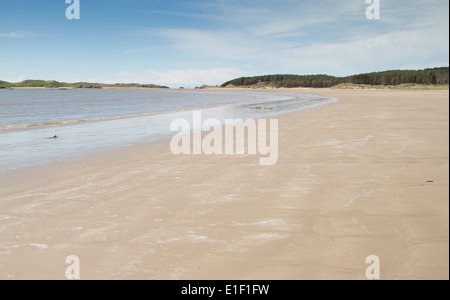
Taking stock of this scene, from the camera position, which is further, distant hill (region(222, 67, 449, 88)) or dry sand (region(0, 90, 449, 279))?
distant hill (region(222, 67, 449, 88))

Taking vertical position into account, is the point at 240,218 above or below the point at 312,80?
below

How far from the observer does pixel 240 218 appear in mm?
3740

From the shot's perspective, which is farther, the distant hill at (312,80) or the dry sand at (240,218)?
the distant hill at (312,80)

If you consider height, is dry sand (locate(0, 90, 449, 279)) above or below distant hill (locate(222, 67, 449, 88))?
below

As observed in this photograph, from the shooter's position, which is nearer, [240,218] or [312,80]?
[240,218]

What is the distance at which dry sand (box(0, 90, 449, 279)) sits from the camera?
2.70 meters

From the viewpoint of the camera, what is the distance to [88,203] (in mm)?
4473

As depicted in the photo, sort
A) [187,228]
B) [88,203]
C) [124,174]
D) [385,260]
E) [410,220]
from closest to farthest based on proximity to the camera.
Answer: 1. [385,260]
2. [410,220]
3. [187,228]
4. [88,203]
5. [124,174]

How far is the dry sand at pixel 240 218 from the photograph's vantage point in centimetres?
270

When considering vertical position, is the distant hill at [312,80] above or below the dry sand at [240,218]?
above
